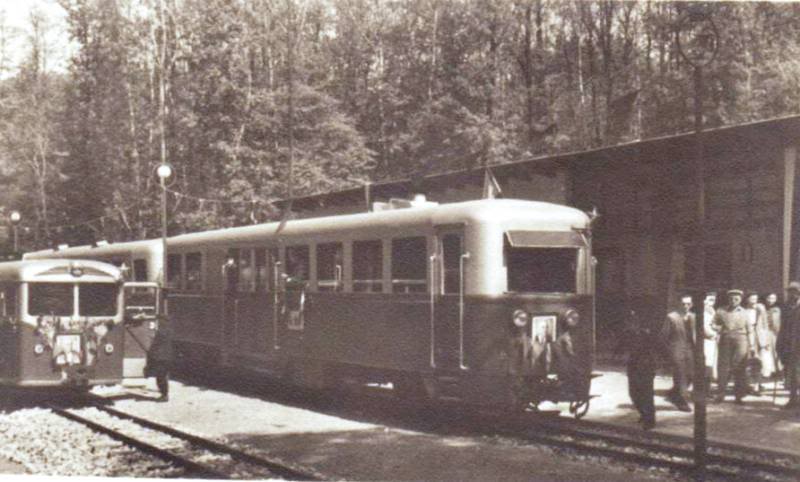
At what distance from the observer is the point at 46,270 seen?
43.9 ft

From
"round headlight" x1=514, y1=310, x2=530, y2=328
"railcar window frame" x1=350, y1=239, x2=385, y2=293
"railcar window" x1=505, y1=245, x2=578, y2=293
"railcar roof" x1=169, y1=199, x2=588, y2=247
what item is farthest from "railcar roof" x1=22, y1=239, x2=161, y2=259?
"round headlight" x1=514, y1=310, x2=530, y2=328

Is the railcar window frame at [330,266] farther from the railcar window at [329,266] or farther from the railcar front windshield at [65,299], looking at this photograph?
the railcar front windshield at [65,299]

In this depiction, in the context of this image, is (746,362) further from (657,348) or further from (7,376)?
(7,376)

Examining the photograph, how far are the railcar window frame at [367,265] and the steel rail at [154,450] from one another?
342cm

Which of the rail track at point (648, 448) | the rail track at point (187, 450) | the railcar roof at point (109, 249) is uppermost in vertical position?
the railcar roof at point (109, 249)

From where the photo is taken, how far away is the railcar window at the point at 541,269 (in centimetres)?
1092

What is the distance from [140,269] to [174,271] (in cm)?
102

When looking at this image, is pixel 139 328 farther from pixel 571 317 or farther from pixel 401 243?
pixel 571 317

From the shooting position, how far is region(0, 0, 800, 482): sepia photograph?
10.5m

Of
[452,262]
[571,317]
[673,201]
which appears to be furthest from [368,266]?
[673,201]

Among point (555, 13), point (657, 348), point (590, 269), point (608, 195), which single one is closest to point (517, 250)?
point (590, 269)

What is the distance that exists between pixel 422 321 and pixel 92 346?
5092mm

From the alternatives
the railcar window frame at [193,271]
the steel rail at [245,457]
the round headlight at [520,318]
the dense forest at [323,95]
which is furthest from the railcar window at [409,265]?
the dense forest at [323,95]

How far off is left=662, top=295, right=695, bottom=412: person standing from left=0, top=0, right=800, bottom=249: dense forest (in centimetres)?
1029
